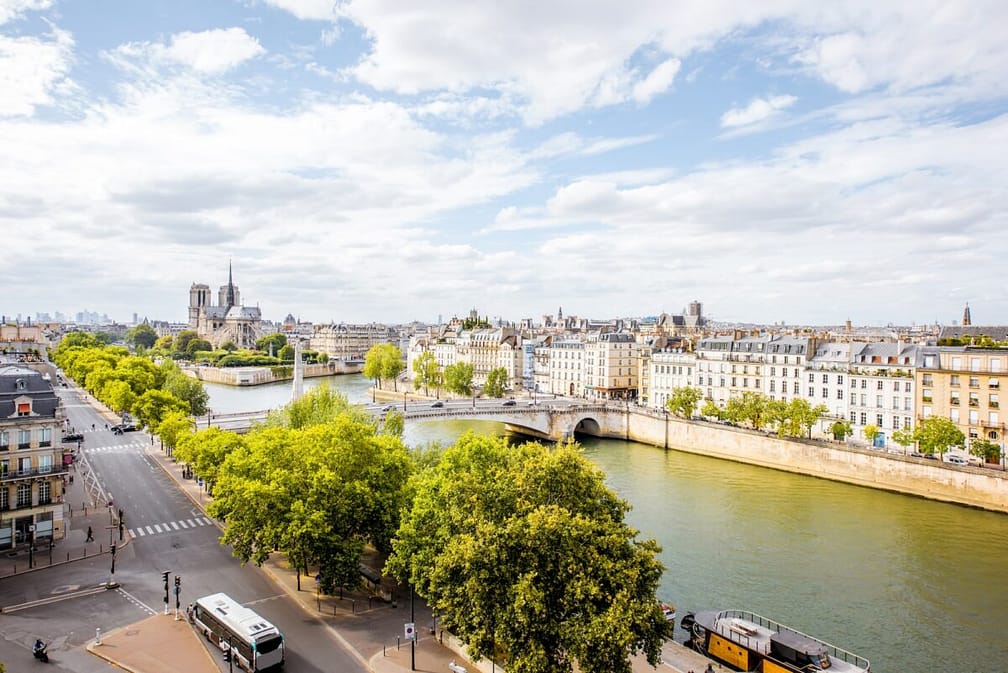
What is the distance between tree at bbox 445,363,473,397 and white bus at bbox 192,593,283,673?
76.8 meters

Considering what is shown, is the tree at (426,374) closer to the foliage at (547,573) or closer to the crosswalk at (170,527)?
the crosswalk at (170,527)

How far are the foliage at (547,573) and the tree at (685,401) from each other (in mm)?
52769

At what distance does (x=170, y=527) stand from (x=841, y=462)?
47918mm

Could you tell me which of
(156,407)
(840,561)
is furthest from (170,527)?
(840,561)

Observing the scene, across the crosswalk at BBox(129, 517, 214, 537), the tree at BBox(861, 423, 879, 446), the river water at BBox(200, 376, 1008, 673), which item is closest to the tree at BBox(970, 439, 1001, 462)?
the river water at BBox(200, 376, 1008, 673)

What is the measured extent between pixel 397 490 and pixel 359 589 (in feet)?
13.5

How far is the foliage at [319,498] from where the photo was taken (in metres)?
25.3

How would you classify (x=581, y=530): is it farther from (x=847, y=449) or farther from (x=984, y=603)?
(x=847, y=449)

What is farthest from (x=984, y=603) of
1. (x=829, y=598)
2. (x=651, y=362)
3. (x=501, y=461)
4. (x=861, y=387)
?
(x=651, y=362)

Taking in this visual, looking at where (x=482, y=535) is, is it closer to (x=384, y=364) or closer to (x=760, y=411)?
(x=760, y=411)

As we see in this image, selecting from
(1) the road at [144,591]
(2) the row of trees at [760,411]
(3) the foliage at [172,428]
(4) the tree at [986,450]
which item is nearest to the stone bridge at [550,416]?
(2) the row of trees at [760,411]

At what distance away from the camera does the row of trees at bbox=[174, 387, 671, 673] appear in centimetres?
1849

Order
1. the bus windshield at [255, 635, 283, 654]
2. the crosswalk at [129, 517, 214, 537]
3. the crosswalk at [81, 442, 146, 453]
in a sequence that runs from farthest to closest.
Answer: the crosswalk at [81, 442, 146, 453], the crosswalk at [129, 517, 214, 537], the bus windshield at [255, 635, 283, 654]

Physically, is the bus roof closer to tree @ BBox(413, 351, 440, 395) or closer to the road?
the road
